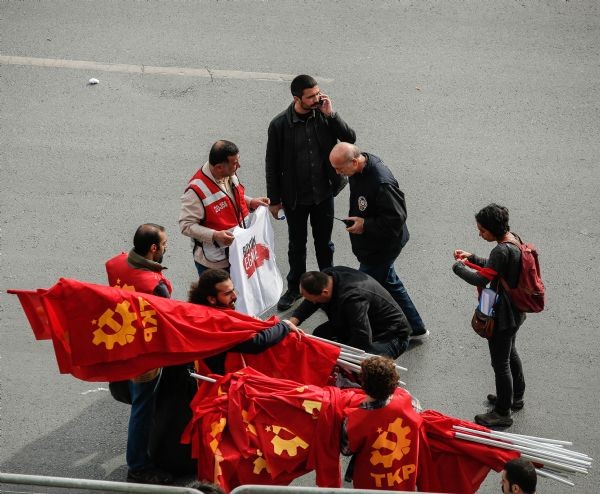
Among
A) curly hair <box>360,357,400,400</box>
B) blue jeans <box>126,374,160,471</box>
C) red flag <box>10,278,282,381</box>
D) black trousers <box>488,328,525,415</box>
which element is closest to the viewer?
curly hair <box>360,357,400,400</box>

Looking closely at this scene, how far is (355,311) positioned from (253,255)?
1396mm

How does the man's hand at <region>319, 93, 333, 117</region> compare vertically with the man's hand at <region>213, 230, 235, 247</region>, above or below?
above

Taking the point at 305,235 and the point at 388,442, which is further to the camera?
the point at 305,235

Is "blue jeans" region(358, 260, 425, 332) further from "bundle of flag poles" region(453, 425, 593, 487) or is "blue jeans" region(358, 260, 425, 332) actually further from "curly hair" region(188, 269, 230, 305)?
"bundle of flag poles" region(453, 425, 593, 487)

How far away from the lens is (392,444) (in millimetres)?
5645

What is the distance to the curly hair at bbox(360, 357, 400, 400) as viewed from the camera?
5531 millimetres

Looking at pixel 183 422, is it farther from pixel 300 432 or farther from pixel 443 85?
pixel 443 85

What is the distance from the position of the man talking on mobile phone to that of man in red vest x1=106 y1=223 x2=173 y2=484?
189cm

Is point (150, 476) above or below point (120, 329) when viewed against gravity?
below

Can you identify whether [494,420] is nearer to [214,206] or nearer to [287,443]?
[287,443]

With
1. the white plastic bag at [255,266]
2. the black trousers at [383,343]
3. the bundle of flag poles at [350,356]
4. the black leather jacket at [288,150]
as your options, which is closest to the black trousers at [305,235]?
the black leather jacket at [288,150]

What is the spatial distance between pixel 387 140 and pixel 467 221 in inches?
62.8

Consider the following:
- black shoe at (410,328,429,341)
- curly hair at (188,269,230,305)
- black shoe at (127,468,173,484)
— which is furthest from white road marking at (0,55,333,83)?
black shoe at (127,468,173,484)

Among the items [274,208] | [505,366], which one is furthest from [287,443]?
[274,208]
